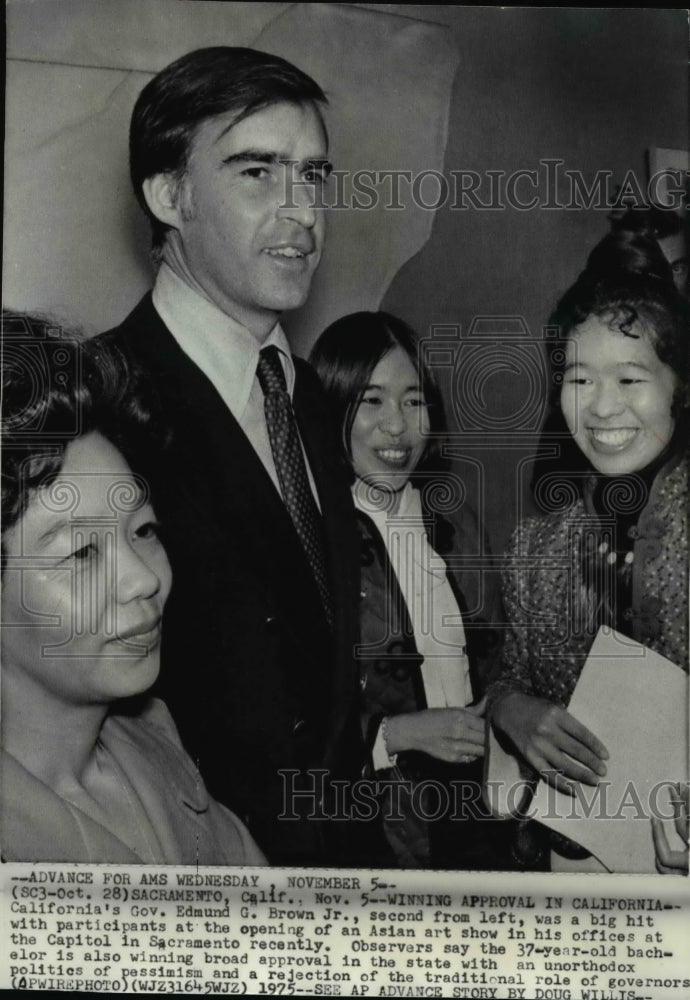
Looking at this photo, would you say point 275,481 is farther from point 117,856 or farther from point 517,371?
point 117,856

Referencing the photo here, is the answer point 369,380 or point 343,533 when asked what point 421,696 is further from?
point 369,380

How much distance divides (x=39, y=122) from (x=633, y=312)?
163cm

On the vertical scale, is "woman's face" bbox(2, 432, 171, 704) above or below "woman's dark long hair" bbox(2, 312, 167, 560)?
below

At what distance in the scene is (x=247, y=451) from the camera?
2.67m

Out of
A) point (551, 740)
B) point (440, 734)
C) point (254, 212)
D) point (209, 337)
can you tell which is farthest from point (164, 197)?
point (551, 740)

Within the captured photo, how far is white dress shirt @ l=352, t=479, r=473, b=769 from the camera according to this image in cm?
268

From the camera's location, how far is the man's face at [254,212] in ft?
8.76

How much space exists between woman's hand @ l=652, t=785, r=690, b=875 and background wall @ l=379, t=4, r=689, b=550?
80 centimetres

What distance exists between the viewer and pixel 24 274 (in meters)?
2.75

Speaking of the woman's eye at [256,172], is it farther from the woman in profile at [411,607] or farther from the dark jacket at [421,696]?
the dark jacket at [421,696]

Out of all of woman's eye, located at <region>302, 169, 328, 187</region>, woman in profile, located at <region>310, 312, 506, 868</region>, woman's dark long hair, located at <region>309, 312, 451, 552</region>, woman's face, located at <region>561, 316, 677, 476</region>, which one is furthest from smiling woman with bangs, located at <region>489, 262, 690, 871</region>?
woman's eye, located at <region>302, 169, 328, 187</region>

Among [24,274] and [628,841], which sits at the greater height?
[24,274]

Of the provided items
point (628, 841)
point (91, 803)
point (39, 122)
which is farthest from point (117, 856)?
Answer: point (39, 122)
